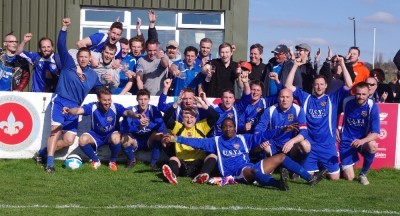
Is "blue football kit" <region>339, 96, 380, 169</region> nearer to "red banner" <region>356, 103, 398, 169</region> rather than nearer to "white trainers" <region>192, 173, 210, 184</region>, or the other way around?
"red banner" <region>356, 103, 398, 169</region>

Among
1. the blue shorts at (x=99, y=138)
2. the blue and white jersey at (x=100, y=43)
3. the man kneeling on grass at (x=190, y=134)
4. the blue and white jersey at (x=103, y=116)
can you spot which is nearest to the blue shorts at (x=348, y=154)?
the man kneeling on grass at (x=190, y=134)

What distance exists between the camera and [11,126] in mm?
12141

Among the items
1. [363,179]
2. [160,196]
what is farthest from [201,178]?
[363,179]

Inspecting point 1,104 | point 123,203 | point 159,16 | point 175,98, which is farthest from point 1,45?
point 123,203

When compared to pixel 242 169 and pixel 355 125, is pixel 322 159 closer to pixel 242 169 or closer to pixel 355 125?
pixel 355 125

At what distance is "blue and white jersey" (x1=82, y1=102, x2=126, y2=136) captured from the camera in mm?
11609

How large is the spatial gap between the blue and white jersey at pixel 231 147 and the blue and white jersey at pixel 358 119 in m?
1.66

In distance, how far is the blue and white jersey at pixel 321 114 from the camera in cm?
1154

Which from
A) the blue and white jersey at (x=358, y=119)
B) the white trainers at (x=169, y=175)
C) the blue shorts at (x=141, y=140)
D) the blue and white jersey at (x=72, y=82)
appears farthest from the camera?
the blue shorts at (x=141, y=140)

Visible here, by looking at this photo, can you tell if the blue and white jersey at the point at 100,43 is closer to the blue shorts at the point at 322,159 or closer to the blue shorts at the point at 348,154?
the blue shorts at the point at 322,159

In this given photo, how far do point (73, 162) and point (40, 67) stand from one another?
1.91m

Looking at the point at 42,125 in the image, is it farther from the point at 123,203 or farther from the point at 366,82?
the point at 366,82

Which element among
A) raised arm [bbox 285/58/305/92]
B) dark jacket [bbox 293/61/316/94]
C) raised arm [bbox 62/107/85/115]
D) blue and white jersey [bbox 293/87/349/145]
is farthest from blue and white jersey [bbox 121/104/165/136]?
dark jacket [bbox 293/61/316/94]

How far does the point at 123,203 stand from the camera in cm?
867
